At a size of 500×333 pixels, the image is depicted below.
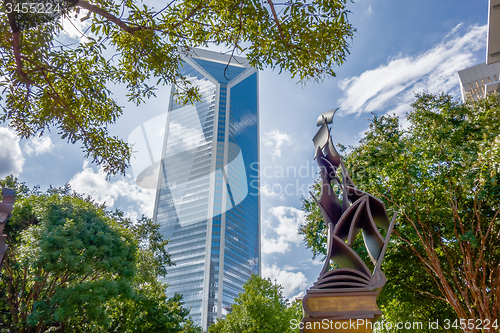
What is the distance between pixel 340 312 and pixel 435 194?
6941mm

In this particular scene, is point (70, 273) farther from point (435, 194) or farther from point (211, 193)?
point (211, 193)

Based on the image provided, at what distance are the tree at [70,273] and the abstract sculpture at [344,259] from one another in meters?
7.65

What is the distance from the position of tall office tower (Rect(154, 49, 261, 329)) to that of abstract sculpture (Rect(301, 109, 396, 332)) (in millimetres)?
83616

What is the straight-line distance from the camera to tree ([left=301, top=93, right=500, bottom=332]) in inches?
346

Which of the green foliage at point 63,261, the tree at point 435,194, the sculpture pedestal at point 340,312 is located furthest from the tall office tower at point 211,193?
the sculpture pedestal at point 340,312

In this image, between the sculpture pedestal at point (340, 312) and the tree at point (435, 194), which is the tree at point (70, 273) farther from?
the sculpture pedestal at point (340, 312)

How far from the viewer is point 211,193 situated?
297 feet

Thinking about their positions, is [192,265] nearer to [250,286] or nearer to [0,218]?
[250,286]

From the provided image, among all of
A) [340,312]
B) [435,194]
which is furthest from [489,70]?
[340,312]

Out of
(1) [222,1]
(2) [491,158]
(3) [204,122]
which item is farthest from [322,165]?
(3) [204,122]

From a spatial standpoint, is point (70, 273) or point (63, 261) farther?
point (70, 273)

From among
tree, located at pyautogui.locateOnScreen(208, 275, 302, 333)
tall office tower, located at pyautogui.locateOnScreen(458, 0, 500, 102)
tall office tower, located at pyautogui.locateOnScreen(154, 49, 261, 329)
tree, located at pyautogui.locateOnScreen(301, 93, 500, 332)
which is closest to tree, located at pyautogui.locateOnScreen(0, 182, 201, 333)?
tree, located at pyautogui.locateOnScreen(208, 275, 302, 333)

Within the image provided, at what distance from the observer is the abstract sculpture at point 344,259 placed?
15.8 feet

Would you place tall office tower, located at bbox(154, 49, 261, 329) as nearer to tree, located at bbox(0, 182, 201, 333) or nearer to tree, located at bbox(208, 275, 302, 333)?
tree, located at bbox(208, 275, 302, 333)
